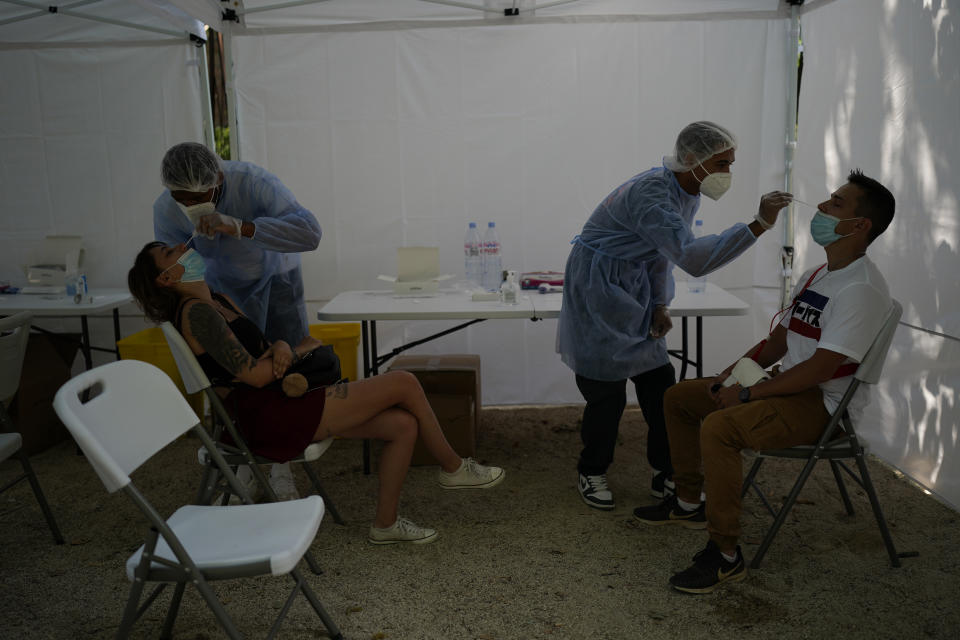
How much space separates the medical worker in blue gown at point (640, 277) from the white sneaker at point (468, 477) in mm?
372

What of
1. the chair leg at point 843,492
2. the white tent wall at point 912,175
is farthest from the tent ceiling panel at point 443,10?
the chair leg at point 843,492

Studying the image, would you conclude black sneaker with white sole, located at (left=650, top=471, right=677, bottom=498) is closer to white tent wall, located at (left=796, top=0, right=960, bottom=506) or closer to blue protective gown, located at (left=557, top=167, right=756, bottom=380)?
blue protective gown, located at (left=557, top=167, right=756, bottom=380)

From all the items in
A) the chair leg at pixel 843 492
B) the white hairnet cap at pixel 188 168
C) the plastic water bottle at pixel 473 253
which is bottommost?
the chair leg at pixel 843 492

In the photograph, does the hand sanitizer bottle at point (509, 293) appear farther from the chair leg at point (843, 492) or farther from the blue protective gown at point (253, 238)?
the chair leg at point (843, 492)

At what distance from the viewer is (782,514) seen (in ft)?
7.33

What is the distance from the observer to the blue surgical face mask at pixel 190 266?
218cm

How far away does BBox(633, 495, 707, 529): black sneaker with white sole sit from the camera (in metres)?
2.63

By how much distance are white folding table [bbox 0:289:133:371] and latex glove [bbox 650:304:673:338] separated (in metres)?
2.47

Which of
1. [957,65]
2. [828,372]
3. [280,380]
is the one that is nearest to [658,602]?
[828,372]

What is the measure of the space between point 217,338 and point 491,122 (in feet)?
7.02

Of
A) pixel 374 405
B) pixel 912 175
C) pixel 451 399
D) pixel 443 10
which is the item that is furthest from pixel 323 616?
pixel 443 10

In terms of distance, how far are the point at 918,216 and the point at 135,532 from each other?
3.14 metres

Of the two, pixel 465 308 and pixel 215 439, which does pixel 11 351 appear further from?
pixel 465 308

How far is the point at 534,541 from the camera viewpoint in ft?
8.37
